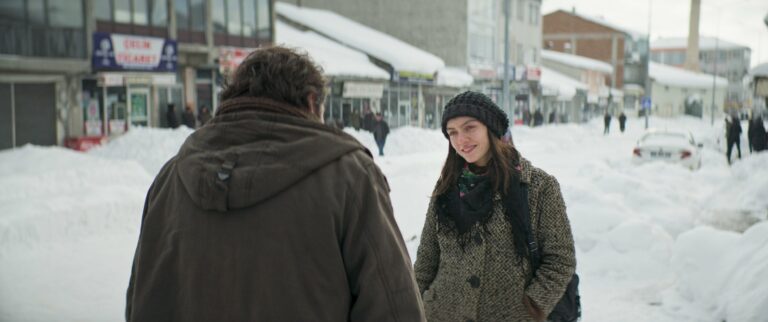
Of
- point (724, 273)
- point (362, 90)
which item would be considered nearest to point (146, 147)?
point (362, 90)

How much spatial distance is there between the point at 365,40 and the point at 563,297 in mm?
31756

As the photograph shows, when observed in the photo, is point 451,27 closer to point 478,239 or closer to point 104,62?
point 104,62

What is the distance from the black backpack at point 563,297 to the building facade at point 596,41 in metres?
69.5

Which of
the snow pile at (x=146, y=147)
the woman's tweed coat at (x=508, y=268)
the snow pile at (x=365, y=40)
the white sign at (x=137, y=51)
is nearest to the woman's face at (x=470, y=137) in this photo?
the woman's tweed coat at (x=508, y=268)

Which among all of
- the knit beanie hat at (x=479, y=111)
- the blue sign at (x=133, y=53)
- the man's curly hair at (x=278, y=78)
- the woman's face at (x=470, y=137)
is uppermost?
the blue sign at (x=133, y=53)

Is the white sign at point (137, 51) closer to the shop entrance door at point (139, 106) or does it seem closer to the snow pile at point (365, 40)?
the shop entrance door at point (139, 106)

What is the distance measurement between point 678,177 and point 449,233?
14227mm

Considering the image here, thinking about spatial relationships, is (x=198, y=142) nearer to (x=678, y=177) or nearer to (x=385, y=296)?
(x=385, y=296)

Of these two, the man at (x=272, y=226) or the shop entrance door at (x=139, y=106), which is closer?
the man at (x=272, y=226)

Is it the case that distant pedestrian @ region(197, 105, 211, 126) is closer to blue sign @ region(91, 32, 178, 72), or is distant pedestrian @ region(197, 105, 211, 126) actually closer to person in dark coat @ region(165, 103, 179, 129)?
person in dark coat @ region(165, 103, 179, 129)

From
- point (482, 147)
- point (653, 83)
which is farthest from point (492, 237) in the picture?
point (653, 83)

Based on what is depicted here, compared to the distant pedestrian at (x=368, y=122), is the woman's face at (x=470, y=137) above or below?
above

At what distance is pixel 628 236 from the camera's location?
311 inches

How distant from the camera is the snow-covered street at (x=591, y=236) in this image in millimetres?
6059
